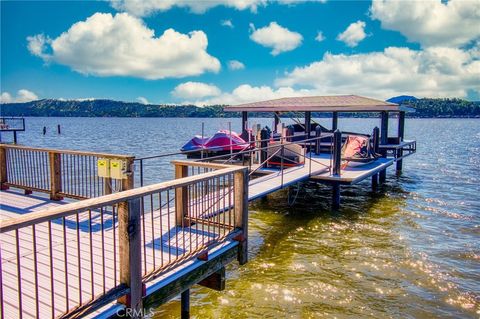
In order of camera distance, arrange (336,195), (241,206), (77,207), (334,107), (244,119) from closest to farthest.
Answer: (77,207) → (241,206) → (336,195) → (334,107) → (244,119)

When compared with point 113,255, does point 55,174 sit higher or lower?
higher

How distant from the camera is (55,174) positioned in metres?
8.16

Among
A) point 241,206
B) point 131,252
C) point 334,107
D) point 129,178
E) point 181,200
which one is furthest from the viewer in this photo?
point 334,107

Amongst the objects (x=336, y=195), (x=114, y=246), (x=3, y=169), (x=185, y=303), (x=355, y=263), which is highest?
(x=3, y=169)

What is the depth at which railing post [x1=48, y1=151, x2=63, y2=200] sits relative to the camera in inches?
314

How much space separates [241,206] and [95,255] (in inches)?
91.4

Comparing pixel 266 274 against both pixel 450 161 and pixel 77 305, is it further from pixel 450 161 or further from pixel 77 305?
pixel 450 161

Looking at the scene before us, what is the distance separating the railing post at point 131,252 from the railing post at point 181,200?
7.31 ft

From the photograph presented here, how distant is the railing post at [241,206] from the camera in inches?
235

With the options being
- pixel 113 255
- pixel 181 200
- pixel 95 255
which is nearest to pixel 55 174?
pixel 181 200

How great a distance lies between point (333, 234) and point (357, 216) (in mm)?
2404

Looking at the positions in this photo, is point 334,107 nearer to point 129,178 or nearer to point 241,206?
point 129,178

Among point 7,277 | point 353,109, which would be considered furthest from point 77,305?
point 353,109

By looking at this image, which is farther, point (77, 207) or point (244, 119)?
point (244, 119)
